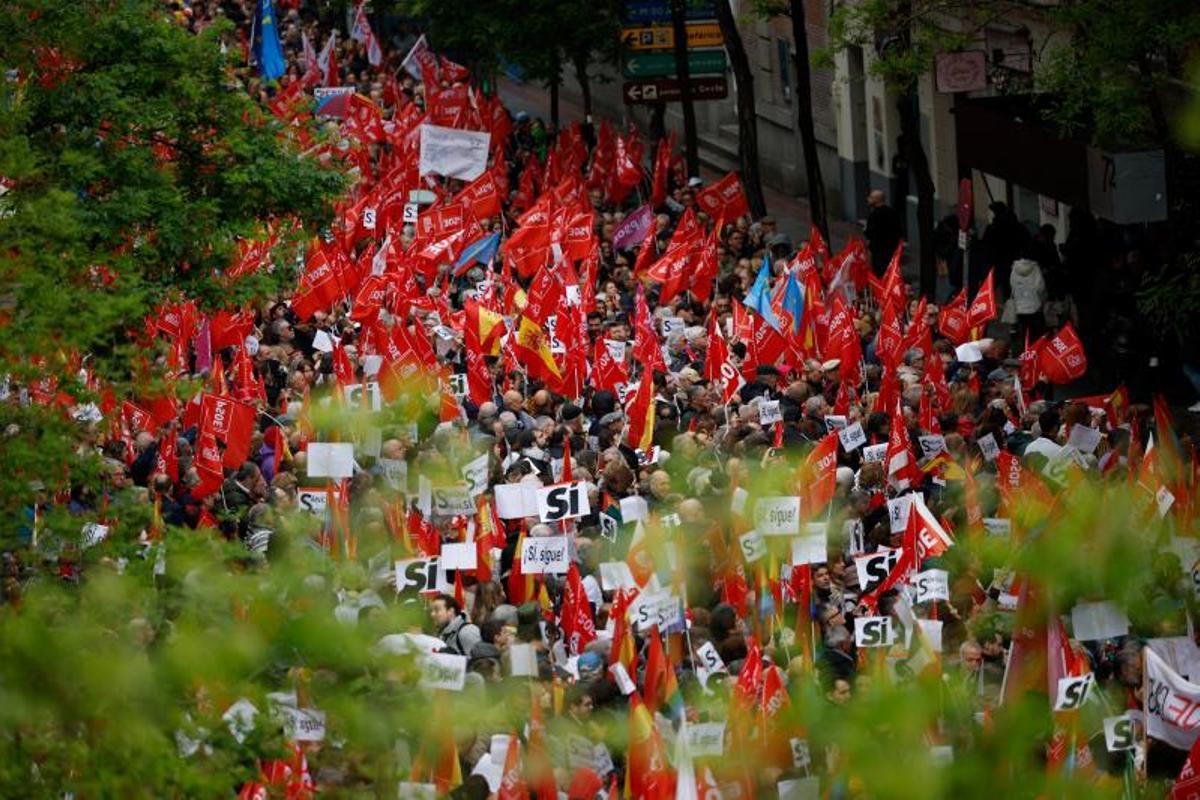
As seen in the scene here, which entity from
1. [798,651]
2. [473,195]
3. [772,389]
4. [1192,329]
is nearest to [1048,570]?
[798,651]

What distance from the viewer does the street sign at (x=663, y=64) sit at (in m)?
38.8

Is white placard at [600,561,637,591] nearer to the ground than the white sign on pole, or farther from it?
farther from it

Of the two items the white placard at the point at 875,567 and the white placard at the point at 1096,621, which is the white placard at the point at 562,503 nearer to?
the white placard at the point at 875,567

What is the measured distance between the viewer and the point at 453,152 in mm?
34844

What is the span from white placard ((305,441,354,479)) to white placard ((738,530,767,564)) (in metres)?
3.71

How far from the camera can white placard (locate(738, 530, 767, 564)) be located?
16.4 m

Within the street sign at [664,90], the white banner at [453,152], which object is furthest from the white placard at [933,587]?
the street sign at [664,90]

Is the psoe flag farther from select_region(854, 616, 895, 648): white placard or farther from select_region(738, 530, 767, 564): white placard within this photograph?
select_region(854, 616, 895, 648): white placard

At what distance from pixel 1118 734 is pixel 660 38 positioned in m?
26.9

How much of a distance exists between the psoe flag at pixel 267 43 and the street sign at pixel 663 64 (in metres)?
15.2

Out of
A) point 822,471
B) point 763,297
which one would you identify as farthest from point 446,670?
point 763,297

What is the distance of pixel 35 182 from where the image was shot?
61.0ft

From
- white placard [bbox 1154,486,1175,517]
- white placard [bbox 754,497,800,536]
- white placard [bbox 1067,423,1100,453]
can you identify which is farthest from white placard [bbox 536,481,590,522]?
white placard [bbox 1154,486,1175,517]

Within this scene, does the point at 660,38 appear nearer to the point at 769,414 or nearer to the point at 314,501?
the point at 769,414
